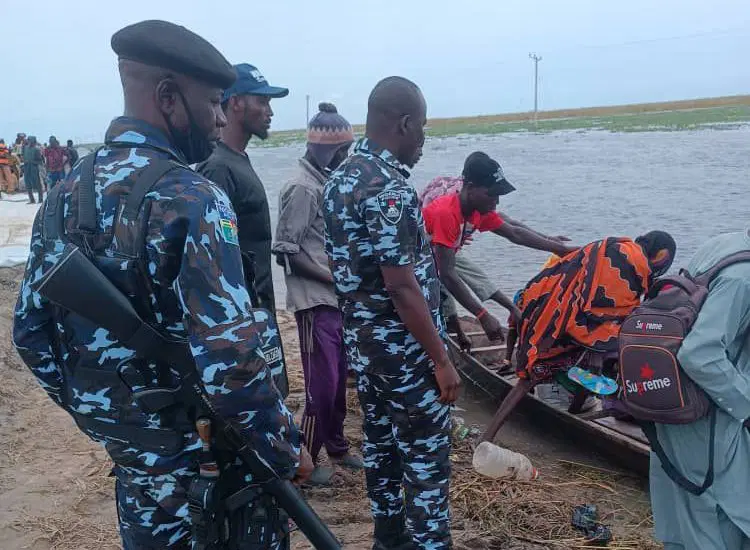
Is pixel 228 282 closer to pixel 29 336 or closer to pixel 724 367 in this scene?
pixel 29 336

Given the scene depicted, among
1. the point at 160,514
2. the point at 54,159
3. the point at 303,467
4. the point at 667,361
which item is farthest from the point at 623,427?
the point at 54,159

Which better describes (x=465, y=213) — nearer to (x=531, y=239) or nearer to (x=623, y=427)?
(x=531, y=239)

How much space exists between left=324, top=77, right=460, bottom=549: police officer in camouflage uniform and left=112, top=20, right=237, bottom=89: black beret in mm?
979

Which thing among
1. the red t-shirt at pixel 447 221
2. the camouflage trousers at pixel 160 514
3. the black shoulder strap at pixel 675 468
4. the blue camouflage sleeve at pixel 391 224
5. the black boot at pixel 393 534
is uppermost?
the blue camouflage sleeve at pixel 391 224

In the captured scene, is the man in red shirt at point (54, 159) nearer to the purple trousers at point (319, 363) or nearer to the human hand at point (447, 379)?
the purple trousers at point (319, 363)

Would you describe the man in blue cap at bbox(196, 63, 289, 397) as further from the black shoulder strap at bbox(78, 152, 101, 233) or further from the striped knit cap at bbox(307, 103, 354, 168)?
the black shoulder strap at bbox(78, 152, 101, 233)

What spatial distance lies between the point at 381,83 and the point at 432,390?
4.22 ft

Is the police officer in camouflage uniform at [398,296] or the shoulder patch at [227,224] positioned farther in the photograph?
the police officer in camouflage uniform at [398,296]

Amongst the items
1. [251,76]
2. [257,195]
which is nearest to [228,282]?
[257,195]

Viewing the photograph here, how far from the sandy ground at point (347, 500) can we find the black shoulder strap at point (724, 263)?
1746mm

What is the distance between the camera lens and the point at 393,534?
3.23 meters

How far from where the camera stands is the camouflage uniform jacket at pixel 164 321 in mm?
1676

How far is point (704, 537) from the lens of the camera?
269 cm

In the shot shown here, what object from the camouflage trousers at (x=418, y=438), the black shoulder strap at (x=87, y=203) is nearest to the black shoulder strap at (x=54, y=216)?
the black shoulder strap at (x=87, y=203)
